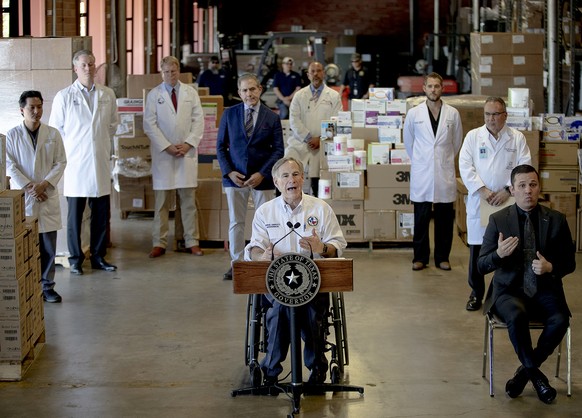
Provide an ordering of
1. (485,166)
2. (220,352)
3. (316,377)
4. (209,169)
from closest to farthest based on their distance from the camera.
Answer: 1. (316,377)
2. (220,352)
3. (485,166)
4. (209,169)

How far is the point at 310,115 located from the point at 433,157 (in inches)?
83.7

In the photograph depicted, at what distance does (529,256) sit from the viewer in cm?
650

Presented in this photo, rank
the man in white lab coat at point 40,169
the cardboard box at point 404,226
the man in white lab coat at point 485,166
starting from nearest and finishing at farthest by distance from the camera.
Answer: the man in white lab coat at point 485,166
the man in white lab coat at point 40,169
the cardboard box at point 404,226

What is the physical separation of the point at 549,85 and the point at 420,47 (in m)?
17.9

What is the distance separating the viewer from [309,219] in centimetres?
652

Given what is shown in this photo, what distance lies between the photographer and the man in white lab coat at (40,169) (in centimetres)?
854

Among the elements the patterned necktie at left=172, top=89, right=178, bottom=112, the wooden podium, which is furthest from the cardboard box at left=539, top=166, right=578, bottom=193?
the wooden podium

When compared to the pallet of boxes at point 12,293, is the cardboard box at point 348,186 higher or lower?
higher

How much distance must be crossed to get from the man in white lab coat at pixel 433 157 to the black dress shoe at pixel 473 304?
1.46 metres

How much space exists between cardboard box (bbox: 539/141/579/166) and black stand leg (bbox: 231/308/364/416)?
16.7ft

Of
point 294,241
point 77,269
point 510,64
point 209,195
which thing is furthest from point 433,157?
point 510,64

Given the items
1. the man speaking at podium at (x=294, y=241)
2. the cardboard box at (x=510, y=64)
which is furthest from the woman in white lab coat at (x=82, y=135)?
the cardboard box at (x=510, y=64)

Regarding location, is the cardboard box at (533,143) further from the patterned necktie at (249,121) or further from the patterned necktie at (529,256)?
the patterned necktie at (529,256)

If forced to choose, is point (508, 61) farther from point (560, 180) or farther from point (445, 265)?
point (445, 265)
